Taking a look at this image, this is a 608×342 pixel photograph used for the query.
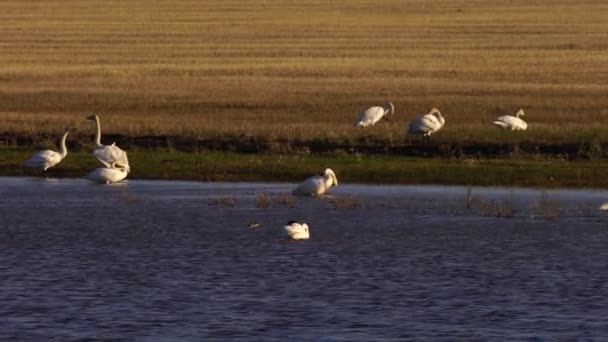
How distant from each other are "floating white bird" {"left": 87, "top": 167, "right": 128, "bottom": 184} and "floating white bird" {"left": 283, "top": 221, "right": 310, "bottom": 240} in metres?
6.19

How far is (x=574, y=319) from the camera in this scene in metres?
13.5

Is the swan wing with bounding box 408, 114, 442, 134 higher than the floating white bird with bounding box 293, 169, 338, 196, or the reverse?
the swan wing with bounding box 408, 114, 442, 134

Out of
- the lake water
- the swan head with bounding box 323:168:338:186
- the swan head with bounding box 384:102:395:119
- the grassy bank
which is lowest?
the lake water

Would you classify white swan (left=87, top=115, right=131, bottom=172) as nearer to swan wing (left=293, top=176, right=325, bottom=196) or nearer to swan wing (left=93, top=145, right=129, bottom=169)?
swan wing (left=93, top=145, right=129, bottom=169)

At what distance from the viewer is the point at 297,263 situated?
16672 millimetres

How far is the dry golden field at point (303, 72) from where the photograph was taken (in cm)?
3048

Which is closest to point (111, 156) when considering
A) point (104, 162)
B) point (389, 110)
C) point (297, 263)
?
point (104, 162)

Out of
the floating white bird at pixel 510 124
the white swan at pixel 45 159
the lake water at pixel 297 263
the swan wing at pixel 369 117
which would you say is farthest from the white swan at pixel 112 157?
the floating white bird at pixel 510 124

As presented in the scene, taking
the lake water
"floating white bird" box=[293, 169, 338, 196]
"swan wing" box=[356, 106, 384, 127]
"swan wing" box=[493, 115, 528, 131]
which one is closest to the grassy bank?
the lake water

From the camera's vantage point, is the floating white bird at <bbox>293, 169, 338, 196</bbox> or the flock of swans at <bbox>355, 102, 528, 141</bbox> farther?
the flock of swans at <bbox>355, 102, 528, 141</bbox>

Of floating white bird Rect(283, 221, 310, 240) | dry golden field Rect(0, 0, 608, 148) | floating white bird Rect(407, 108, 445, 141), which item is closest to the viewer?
floating white bird Rect(283, 221, 310, 240)

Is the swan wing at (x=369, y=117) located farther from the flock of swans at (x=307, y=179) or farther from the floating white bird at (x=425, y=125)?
the floating white bird at (x=425, y=125)

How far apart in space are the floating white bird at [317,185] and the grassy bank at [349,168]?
190 centimetres

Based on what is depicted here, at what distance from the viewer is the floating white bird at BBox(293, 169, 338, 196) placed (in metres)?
21.4
